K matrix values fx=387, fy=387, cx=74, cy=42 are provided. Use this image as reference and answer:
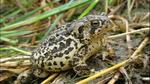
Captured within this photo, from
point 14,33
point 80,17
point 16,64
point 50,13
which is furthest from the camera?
point 14,33

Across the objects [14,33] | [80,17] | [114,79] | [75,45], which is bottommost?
[114,79]

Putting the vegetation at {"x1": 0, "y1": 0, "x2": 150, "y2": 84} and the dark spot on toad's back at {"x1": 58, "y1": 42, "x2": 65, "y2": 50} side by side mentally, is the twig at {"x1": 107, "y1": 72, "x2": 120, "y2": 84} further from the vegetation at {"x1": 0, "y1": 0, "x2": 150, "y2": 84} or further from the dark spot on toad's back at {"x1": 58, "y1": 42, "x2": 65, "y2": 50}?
the dark spot on toad's back at {"x1": 58, "y1": 42, "x2": 65, "y2": 50}

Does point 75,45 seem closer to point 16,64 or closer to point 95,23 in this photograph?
point 95,23

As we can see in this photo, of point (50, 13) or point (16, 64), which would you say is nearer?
point (16, 64)

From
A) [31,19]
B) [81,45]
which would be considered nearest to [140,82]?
[81,45]

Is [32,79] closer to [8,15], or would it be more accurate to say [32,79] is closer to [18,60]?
[18,60]

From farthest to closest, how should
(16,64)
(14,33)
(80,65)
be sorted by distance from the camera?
1. (14,33)
2. (16,64)
3. (80,65)

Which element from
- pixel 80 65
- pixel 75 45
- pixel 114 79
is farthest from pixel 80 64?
pixel 114 79

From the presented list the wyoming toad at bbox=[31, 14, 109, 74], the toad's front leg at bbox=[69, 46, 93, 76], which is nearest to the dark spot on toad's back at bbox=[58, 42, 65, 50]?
the wyoming toad at bbox=[31, 14, 109, 74]

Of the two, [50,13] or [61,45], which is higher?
[50,13]
